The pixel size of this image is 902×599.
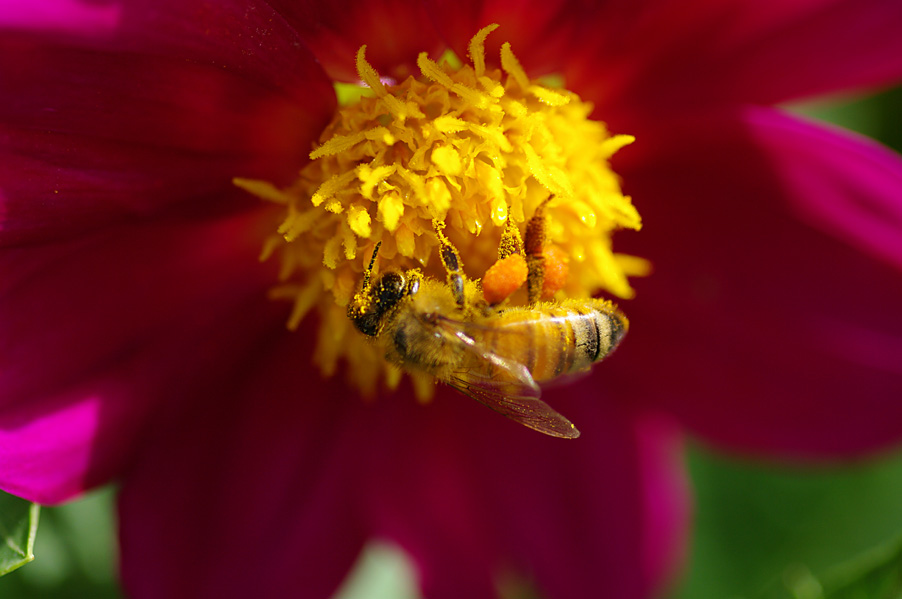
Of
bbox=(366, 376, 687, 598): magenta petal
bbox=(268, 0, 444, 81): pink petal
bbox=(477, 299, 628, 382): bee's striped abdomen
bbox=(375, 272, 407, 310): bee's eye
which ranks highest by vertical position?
bbox=(268, 0, 444, 81): pink petal

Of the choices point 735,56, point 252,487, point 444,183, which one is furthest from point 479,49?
point 252,487

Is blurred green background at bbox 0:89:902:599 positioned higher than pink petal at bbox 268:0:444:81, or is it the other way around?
pink petal at bbox 268:0:444:81

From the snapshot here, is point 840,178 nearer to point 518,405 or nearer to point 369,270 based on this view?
point 518,405

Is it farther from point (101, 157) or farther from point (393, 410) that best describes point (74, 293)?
point (393, 410)

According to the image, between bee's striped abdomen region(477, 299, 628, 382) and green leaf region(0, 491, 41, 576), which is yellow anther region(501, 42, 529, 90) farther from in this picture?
green leaf region(0, 491, 41, 576)

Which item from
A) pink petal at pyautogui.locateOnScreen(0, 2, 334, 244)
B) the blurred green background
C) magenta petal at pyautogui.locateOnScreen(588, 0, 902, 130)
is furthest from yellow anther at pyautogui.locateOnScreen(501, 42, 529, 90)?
the blurred green background

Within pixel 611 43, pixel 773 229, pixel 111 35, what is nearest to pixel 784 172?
pixel 773 229

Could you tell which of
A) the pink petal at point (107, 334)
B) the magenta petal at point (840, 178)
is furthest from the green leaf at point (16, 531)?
the magenta petal at point (840, 178)

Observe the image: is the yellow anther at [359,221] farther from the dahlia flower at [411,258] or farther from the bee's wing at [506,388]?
the bee's wing at [506,388]
